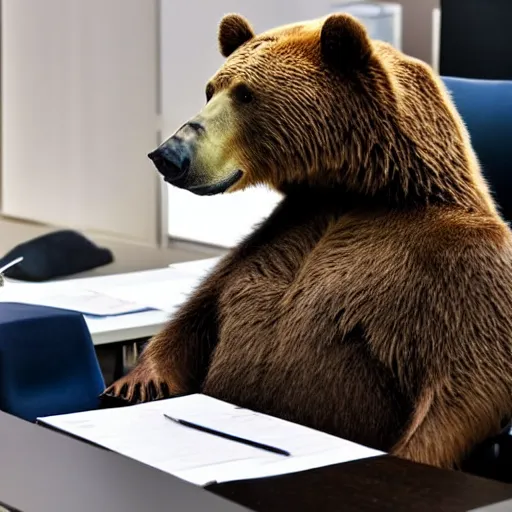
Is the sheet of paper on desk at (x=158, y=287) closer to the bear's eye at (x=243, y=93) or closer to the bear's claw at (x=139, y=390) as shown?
the bear's claw at (x=139, y=390)

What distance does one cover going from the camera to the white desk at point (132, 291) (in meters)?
1.84

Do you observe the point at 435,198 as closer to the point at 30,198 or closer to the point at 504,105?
the point at 504,105

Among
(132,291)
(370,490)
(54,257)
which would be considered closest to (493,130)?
(132,291)

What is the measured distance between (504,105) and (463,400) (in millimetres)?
734

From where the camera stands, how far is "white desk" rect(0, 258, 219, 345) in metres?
1.84

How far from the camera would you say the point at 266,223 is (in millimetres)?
1348

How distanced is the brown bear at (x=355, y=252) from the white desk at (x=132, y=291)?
1.70 feet

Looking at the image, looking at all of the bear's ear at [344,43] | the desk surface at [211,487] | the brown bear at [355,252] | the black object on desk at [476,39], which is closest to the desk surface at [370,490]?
the desk surface at [211,487]

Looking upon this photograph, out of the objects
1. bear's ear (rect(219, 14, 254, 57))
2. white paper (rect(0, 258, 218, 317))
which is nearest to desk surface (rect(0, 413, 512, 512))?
bear's ear (rect(219, 14, 254, 57))

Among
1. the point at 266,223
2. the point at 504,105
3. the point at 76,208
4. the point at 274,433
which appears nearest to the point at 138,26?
the point at 76,208

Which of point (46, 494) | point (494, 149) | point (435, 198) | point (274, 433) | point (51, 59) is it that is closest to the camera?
point (46, 494)

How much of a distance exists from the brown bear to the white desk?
20.4 inches

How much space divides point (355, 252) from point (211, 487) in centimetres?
37

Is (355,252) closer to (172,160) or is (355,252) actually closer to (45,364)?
(172,160)
